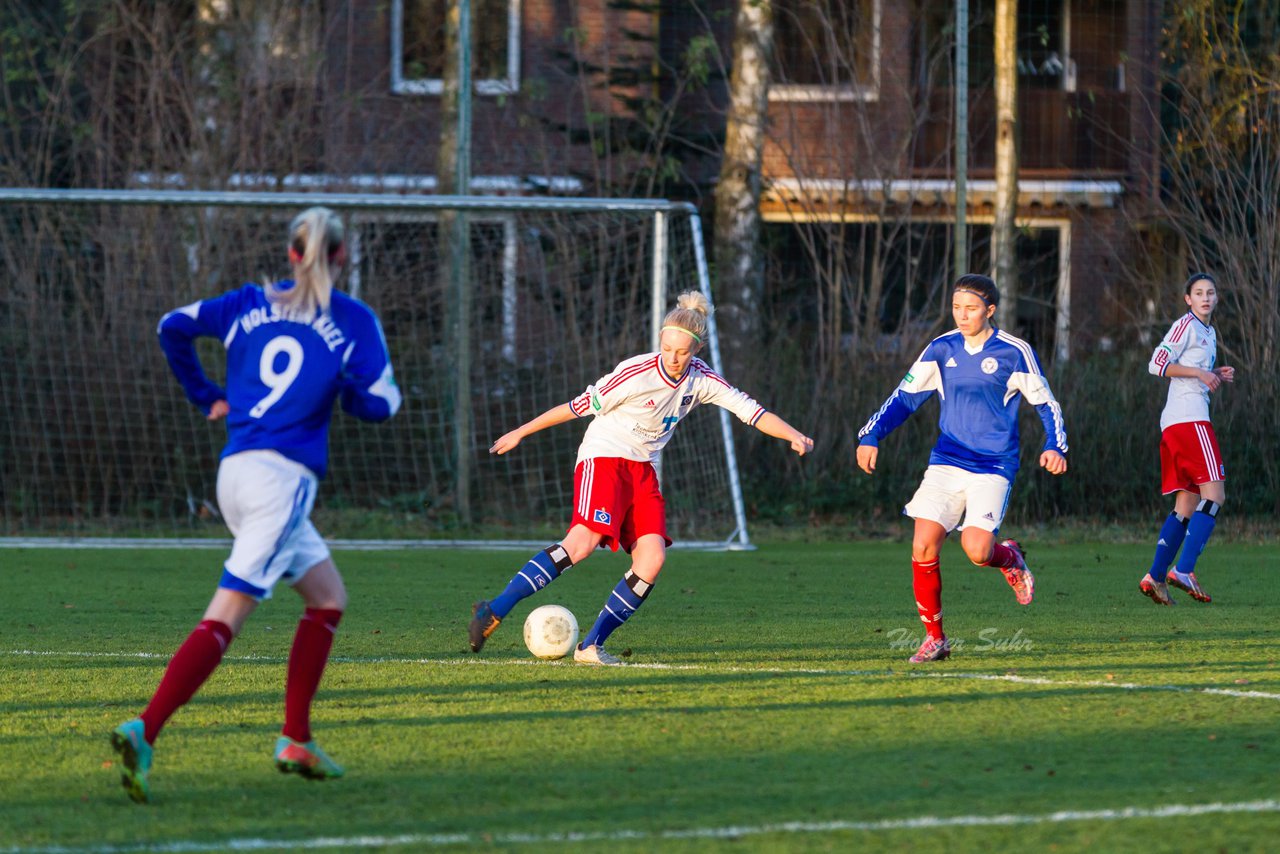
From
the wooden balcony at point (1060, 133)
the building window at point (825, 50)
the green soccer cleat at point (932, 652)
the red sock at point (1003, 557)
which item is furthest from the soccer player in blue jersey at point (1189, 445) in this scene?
the wooden balcony at point (1060, 133)

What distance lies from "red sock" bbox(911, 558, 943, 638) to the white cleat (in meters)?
1.33

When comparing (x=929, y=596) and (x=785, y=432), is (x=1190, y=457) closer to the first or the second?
(x=929, y=596)

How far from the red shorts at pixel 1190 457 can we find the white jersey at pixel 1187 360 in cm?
6

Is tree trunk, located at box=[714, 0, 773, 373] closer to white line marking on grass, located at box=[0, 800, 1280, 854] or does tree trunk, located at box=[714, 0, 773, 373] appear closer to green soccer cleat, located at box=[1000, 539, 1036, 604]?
green soccer cleat, located at box=[1000, 539, 1036, 604]

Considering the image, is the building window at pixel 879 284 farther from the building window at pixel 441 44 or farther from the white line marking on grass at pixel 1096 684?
the white line marking on grass at pixel 1096 684

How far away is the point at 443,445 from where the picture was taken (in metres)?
13.5

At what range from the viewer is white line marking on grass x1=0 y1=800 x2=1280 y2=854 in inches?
147

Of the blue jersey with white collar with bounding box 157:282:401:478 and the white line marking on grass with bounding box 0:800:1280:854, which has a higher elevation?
the blue jersey with white collar with bounding box 157:282:401:478

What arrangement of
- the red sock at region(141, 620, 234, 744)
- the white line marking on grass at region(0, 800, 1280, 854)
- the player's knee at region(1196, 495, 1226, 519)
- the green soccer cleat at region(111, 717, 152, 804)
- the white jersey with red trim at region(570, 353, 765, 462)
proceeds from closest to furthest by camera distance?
the white line marking on grass at region(0, 800, 1280, 854)
the green soccer cleat at region(111, 717, 152, 804)
the red sock at region(141, 620, 234, 744)
the white jersey with red trim at region(570, 353, 765, 462)
the player's knee at region(1196, 495, 1226, 519)

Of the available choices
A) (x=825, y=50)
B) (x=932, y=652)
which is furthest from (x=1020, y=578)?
(x=825, y=50)

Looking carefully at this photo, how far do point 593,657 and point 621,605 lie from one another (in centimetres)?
25

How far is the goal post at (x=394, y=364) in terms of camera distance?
517 inches

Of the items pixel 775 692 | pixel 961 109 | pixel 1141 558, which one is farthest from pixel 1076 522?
pixel 775 692

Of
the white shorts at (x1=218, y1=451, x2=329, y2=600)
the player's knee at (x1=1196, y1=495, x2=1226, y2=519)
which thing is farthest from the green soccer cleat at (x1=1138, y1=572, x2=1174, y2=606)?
the white shorts at (x1=218, y1=451, x2=329, y2=600)
